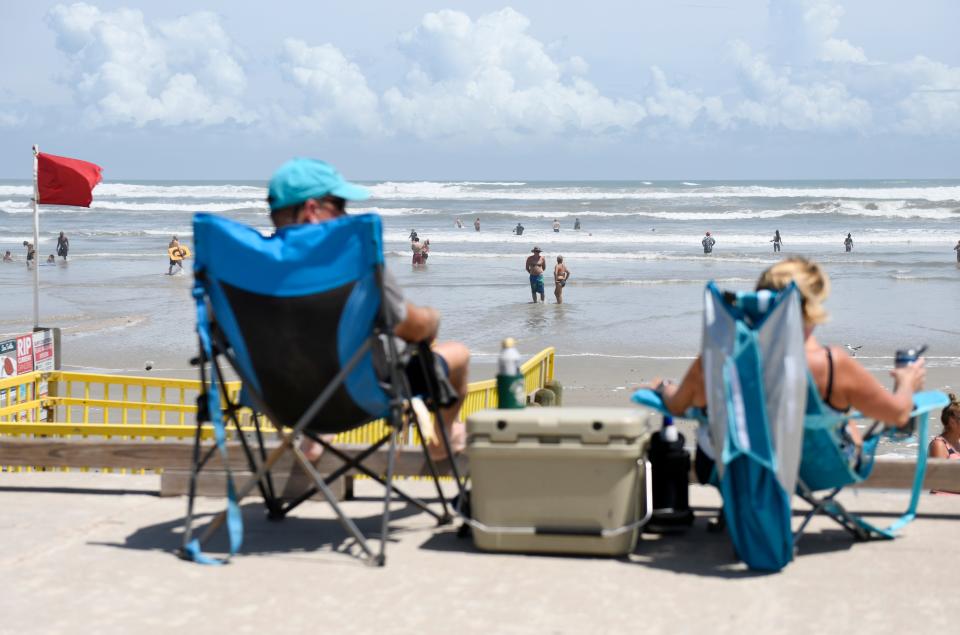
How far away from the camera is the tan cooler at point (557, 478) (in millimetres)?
4426

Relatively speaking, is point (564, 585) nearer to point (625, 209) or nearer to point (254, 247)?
point (254, 247)

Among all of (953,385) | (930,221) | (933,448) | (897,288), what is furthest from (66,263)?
(930,221)

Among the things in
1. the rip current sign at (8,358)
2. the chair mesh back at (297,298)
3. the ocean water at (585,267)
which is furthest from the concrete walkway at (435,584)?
the ocean water at (585,267)

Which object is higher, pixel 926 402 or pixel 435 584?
pixel 926 402

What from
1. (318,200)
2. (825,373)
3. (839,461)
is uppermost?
(318,200)

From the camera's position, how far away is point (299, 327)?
4.48 m

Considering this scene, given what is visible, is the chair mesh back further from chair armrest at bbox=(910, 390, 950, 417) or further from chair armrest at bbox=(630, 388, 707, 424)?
chair armrest at bbox=(910, 390, 950, 417)

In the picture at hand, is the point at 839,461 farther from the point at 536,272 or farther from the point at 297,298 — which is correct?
the point at 536,272

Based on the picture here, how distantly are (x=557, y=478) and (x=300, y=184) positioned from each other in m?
1.40

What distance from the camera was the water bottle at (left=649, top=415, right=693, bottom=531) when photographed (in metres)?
4.90

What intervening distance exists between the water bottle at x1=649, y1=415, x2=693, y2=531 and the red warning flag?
7.91 metres

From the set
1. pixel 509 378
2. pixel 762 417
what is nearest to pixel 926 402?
pixel 762 417

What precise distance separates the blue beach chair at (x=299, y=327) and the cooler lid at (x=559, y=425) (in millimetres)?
332

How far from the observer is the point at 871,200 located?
7969cm
